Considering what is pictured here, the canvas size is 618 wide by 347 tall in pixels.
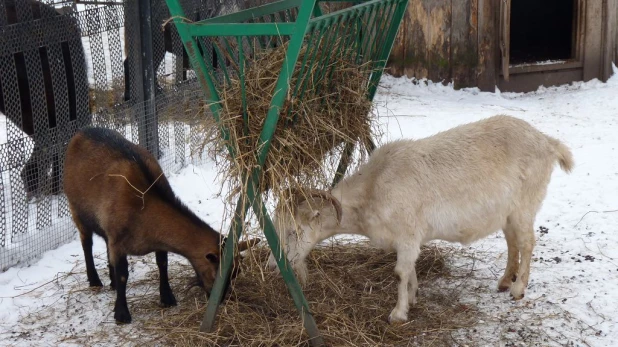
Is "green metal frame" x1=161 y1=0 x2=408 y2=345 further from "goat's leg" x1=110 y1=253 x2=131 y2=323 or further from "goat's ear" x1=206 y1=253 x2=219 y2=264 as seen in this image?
"goat's leg" x1=110 y1=253 x2=131 y2=323

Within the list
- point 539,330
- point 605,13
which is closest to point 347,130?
point 539,330

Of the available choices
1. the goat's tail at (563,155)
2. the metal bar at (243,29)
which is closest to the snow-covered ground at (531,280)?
the goat's tail at (563,155)

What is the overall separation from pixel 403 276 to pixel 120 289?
5.94ft

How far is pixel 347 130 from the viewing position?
183 inches

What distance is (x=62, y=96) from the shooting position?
6.41 metres

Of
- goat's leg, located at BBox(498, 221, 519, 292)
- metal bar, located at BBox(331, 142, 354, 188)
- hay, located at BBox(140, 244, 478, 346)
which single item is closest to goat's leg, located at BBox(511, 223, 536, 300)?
goat's leg, located at BBox(498, 221, 519, 292)

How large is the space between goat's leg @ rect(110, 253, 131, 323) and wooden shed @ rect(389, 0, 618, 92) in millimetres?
6817

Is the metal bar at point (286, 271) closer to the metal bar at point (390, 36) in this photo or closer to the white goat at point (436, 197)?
the white goat at point (436, 197)

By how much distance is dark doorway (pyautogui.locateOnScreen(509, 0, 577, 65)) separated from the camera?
12939 mm

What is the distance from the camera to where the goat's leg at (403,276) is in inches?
188

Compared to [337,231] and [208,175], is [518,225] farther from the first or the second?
[208,175]

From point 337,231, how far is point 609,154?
432 centimetres

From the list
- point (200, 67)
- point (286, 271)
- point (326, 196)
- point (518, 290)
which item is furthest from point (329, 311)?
point (200, 67)

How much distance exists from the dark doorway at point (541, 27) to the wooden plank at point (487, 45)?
84.8 inches
